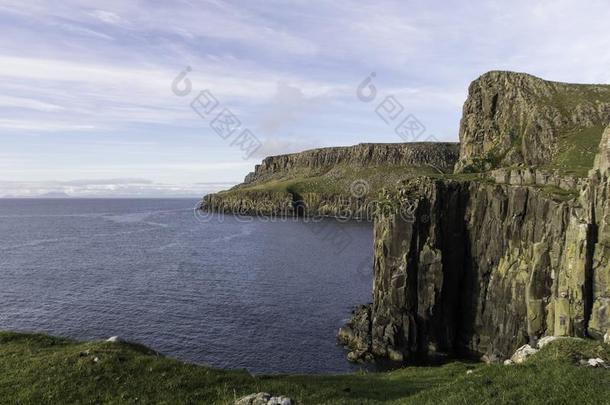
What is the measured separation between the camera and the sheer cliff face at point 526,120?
96062 millimetres

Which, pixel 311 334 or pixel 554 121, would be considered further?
pixel 554 121

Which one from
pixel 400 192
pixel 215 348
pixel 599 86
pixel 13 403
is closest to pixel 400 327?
pixel 400 192

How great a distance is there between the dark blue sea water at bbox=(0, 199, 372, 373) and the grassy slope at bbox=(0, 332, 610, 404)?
31980mm

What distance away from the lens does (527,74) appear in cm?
11394

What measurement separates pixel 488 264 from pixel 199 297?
57.4 metres

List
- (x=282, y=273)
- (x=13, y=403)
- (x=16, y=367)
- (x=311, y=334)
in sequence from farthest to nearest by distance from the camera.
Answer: (x=282, y=273)
(x=311, y=334)
(x=16, y=367)
(x=13, y=403)

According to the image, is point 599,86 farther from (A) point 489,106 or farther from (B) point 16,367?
(B) point 16,367

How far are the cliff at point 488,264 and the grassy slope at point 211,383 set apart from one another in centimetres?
2941

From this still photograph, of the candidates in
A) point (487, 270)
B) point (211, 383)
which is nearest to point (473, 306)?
point (487, 270)

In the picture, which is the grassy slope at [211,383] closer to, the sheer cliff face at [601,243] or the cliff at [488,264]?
the sheer cliff face at [601,243]

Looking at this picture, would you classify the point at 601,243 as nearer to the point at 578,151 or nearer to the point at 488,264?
the point at 488,264

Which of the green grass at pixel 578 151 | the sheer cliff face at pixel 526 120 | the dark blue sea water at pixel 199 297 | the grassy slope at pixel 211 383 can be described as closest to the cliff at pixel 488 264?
the green grass at pixel 578 151

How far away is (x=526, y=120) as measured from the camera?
103812mm

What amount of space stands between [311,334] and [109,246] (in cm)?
11178
